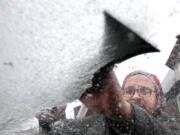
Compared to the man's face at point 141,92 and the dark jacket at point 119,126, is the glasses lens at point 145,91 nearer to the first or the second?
the man's face at point 141,92

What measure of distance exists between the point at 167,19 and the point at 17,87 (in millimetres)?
764

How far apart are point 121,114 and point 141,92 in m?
0.86

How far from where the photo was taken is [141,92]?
9.39ft

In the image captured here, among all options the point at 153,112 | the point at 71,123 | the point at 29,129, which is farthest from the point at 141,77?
the point at 29,129

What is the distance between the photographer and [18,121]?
1.83 meters

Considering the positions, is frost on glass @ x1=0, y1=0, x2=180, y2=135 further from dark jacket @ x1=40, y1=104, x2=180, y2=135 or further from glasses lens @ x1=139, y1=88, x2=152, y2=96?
glasses lens @ x1=139, y1=88, x2=152, y2=96

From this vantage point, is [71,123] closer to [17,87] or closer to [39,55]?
[17,87]

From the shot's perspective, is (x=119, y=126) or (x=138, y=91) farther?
(x=138, y=91)

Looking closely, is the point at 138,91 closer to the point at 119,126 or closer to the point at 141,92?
the point at 141,92

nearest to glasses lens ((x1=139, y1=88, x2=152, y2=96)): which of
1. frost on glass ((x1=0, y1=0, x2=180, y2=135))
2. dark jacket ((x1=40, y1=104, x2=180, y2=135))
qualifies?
dark jacket ((x1=40, y1=104, x2=180, y2=135))

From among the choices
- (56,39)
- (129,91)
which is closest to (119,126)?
(129,91)

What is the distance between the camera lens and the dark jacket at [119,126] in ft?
6.84

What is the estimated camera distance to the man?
6.24 feet

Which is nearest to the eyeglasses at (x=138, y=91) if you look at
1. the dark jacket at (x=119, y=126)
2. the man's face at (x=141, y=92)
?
the man's face at (x=141, y=92)
